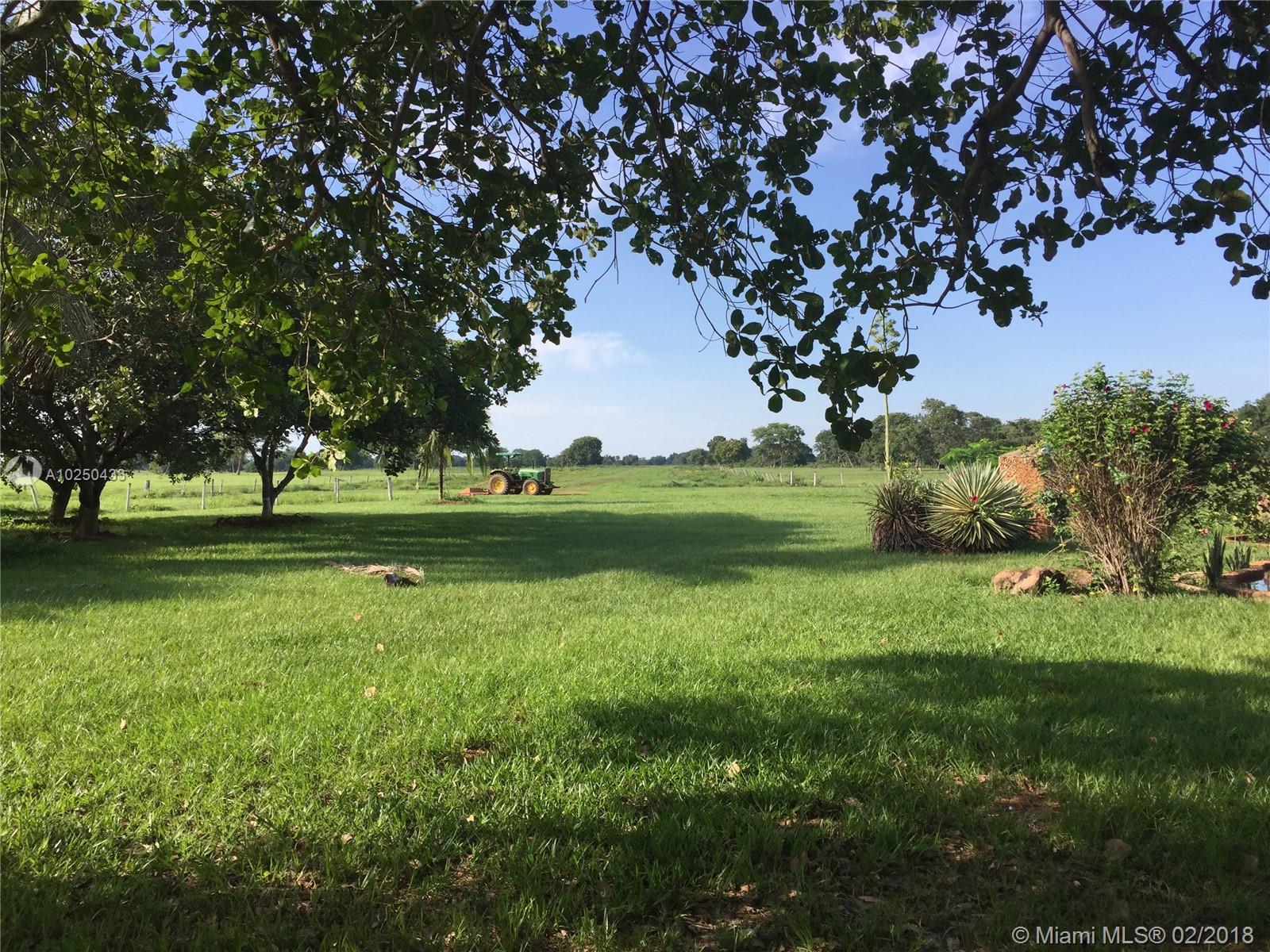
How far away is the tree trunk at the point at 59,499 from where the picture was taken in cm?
1598

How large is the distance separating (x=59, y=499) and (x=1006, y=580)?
1925cm

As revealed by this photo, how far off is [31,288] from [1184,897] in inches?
228

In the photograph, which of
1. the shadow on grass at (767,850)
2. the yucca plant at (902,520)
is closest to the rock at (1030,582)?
the yucca plant at (902,520)

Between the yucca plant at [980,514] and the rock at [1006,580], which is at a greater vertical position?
the yucca plant at [980,514]

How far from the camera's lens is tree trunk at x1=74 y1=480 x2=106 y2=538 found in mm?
14922

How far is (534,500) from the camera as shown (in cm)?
3775

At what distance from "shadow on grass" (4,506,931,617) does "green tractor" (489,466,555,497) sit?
2148 centimetres

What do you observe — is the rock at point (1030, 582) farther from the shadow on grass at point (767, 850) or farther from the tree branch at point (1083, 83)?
the tree branch at point (1083, 83)

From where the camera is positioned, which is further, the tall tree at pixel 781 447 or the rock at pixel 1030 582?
the tall tree at pixel 781 447

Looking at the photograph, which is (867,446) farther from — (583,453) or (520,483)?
(583,453)

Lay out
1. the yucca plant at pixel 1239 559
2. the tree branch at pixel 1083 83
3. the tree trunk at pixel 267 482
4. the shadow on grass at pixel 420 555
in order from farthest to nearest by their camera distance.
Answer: the tree trunk at pixel 267 482
the shadow on grass at pixel 420 555
the yucca plant at pixel 1239 559
the tree branch at pixel 1083 83

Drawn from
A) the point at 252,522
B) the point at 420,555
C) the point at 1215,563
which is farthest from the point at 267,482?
the point at 1215,563

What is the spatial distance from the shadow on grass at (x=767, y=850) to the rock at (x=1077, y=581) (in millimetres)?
5129

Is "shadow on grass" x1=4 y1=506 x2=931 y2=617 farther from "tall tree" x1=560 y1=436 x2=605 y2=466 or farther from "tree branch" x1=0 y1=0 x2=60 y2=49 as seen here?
"tall tree" x1=560 y1=436 x2=605 y2=466
